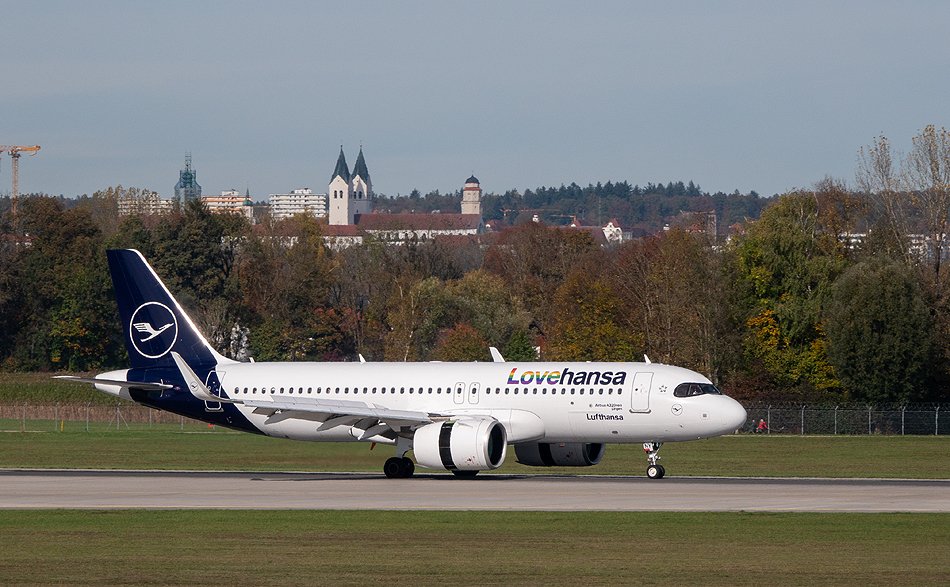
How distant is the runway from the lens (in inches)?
1379

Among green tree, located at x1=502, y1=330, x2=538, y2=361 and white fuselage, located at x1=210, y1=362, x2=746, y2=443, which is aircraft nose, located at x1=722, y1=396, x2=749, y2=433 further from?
green tree, located at x1=502, y1=330, x2=538, y2=361

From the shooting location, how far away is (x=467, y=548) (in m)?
26.8

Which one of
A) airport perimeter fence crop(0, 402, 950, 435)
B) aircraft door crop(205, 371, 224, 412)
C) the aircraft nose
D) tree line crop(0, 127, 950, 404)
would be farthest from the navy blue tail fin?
tree line crop(0, 127, 950, 404)

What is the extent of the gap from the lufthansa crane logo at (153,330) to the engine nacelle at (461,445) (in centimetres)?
1035

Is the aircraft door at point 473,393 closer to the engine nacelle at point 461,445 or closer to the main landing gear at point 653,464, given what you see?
the engine nacelle at point 461,445

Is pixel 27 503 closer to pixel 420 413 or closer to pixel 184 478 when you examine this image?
pixel 184 478

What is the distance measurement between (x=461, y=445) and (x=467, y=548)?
55.0 ft

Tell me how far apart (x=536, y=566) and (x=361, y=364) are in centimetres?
2552

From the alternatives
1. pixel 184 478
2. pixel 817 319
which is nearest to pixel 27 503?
pixel 184 478

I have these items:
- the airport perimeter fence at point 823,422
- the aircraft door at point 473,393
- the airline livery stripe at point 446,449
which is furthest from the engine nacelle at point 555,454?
the airport perimeter fence at point 823,422

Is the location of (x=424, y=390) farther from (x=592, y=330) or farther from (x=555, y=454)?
(x=592, y=330)

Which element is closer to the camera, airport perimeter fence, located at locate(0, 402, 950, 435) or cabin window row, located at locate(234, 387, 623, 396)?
cabin window row, located at locate(234, 387, 623, 396)

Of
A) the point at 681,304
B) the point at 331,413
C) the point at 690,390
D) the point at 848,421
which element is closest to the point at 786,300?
the point at 681,304

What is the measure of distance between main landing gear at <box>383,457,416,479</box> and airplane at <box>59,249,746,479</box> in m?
0.03
